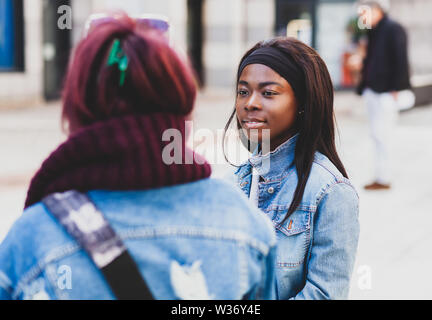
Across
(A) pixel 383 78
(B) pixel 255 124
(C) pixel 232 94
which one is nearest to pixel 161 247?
(B) pixel 255 124

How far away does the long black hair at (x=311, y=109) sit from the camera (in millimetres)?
2137

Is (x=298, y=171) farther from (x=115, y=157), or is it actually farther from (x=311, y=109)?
(x=115, y=157)

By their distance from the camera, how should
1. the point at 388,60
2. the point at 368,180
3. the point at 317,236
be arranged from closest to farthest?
the point at 317,236 < the point at 388,60 < the point at 368,180

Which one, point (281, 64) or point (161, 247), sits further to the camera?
point (281, 64)

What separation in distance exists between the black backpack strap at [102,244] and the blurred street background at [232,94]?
0.40 m

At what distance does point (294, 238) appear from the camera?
6.72 feet

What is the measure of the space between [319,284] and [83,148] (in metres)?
0.91

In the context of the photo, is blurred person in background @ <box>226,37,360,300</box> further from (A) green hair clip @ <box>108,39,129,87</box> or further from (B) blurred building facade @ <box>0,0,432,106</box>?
(B) blurred building facade @ <box>0,0,432,106</box>

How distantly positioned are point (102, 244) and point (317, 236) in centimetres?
86

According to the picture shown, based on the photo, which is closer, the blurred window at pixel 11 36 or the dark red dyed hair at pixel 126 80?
the dark red dyed hair at pixel 126 80

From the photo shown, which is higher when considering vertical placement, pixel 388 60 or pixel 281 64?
pixel 281 64

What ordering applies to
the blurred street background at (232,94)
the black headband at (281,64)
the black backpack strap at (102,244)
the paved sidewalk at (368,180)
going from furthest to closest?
the blurred street background at (232,94), the paved sidewalk at (368,180), the black headband at (281,64), the black backpack strap at (102,244)

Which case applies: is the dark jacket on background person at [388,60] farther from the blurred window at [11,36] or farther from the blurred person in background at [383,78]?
the blurred window at [11,36]

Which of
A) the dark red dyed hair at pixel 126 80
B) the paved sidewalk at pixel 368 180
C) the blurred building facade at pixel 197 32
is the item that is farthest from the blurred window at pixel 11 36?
the dark red dyed hair at pixel 126 80
